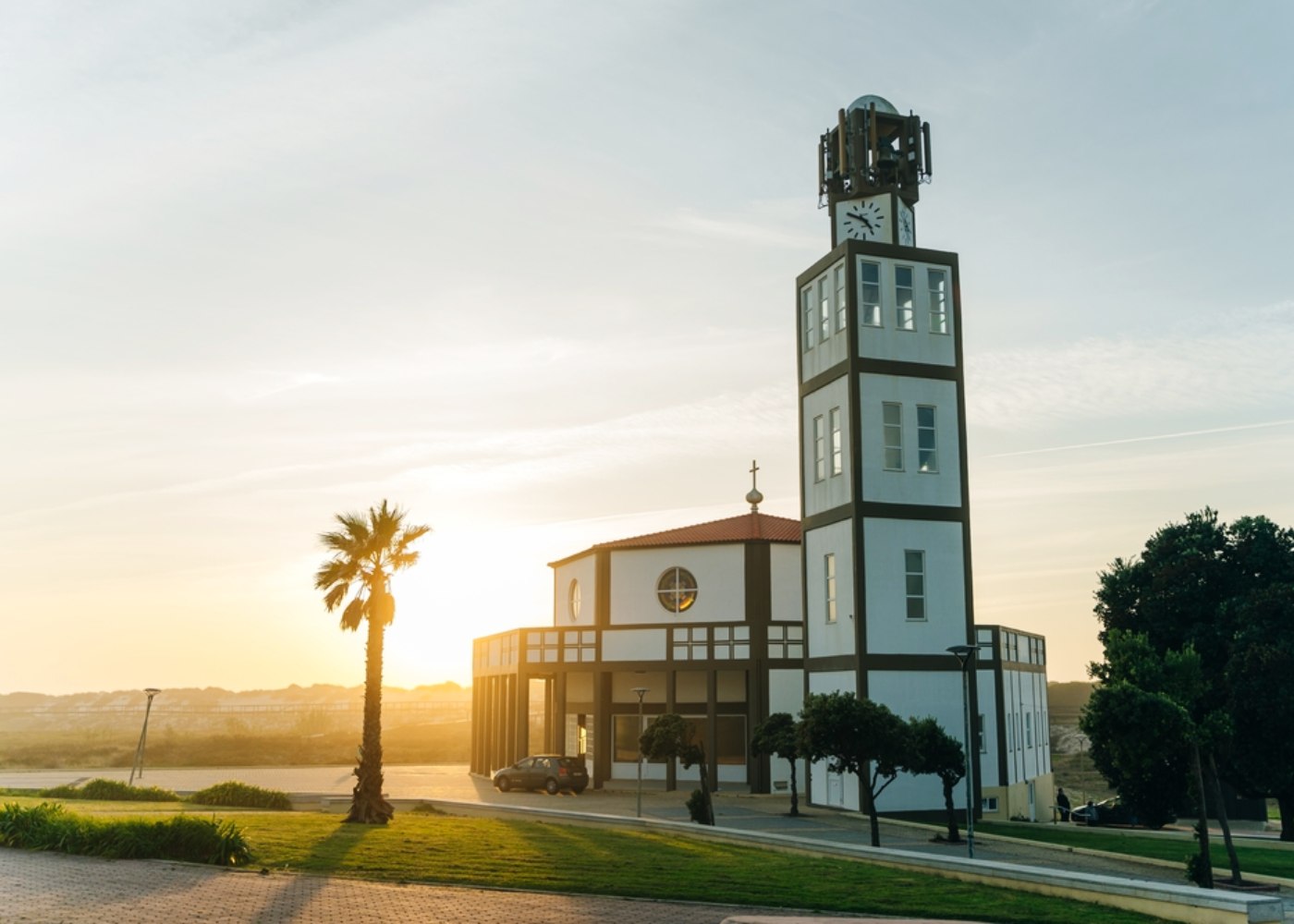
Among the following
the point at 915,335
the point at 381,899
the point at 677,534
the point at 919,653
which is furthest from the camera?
the point at 677,534

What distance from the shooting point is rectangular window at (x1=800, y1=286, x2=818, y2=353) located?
36438 millimetres

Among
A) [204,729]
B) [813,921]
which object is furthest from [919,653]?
[204,729]

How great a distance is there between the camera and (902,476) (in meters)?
33.3

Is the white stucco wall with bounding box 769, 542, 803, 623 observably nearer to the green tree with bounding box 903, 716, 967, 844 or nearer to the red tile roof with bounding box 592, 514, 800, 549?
the red tile roof with bounding box 592, 514, 800, 549

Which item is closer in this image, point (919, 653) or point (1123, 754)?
point (1123, 754)

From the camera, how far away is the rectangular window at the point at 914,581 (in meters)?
32.7

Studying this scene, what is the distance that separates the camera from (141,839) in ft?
64.5

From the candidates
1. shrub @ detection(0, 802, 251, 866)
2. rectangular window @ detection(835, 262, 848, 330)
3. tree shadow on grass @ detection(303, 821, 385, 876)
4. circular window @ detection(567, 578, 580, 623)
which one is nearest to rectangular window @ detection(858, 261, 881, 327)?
rectangular window @ detection(835, 262, 848, 330)

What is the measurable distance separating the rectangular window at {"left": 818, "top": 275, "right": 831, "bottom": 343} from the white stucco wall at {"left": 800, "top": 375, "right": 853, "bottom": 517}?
1698mm

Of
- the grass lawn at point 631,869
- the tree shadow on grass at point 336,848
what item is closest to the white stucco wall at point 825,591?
the grass lawn at point 631,869

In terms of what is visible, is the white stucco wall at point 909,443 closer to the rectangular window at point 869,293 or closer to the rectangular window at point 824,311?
the rectangular window at point 869,293

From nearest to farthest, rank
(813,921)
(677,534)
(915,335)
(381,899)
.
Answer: (813,921) → (381,899) → (915,335) → (677,534)

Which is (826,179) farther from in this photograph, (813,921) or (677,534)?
(813,921)

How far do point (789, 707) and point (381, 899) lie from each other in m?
25.9
